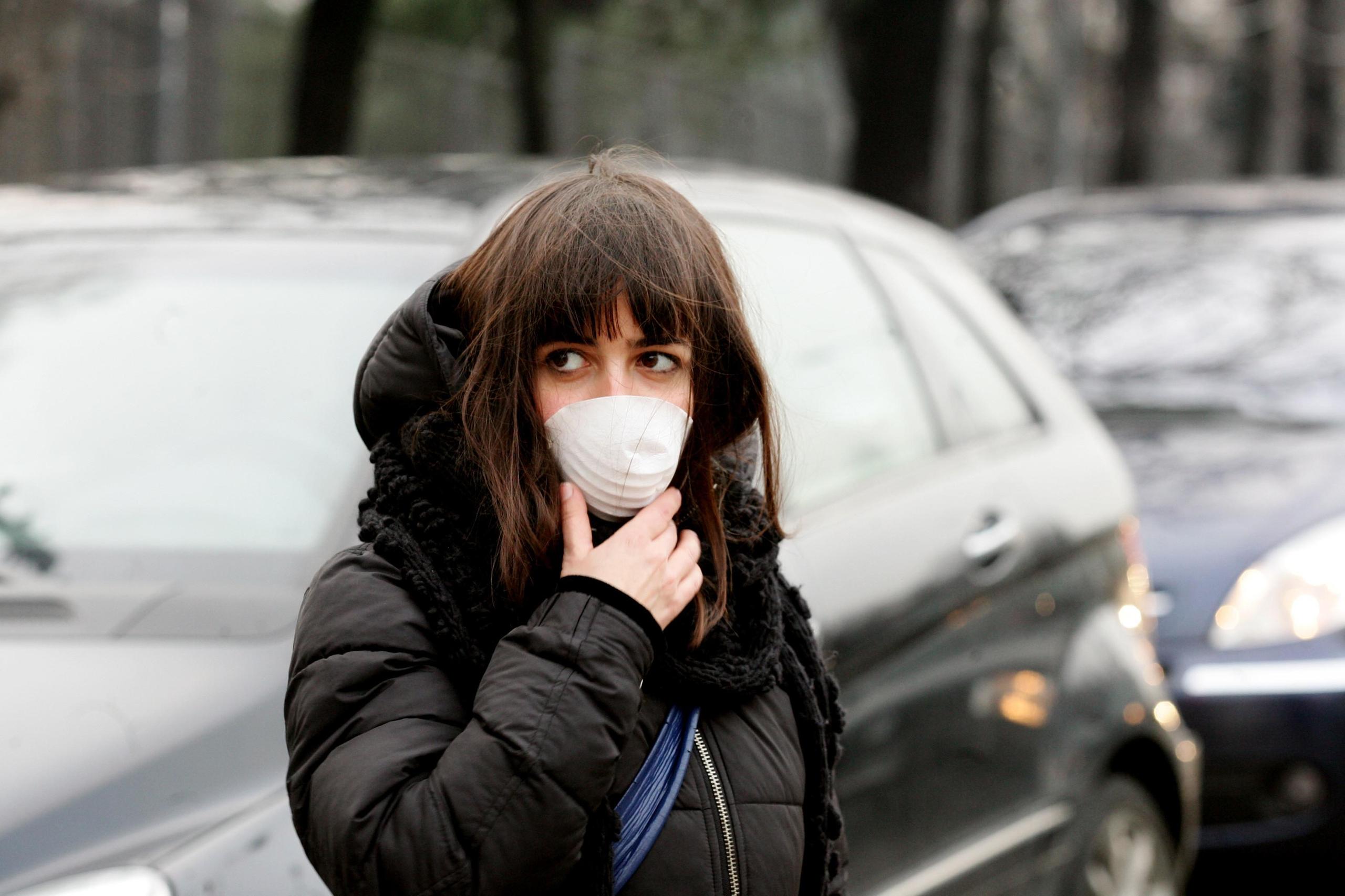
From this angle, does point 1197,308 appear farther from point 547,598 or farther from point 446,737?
point 446,737

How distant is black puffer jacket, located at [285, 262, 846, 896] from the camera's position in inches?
53.6

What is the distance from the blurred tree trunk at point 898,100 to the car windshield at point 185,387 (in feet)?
29.3

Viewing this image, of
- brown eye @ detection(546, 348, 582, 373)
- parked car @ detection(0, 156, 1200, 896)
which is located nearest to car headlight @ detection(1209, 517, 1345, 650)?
parked car @ detection(0, 156, 1200, 896)

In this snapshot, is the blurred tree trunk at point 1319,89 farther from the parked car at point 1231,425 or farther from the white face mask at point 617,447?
the white face mask at point 617,447

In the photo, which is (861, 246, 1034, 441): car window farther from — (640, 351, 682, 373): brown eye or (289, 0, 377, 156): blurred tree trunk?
(289, 0, 377, 156): blurred tree trunk

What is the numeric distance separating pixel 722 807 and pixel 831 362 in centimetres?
166

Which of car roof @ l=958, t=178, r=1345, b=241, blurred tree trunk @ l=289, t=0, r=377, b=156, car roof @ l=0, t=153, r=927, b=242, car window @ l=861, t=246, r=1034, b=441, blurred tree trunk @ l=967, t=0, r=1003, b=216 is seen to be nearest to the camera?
car roof @ l=0, t=153, r=927, b=242

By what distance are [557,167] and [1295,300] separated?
3.64m

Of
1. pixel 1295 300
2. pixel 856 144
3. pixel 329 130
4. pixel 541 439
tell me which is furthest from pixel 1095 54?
pixel 541 439

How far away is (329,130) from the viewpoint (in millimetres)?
9836

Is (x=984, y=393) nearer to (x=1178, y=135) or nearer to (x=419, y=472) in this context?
(x=419, y=472)

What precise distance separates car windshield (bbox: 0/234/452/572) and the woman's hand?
926 millimetres

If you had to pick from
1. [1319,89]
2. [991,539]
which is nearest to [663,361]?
[991,539]

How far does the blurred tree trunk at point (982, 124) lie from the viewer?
21.3 meters
